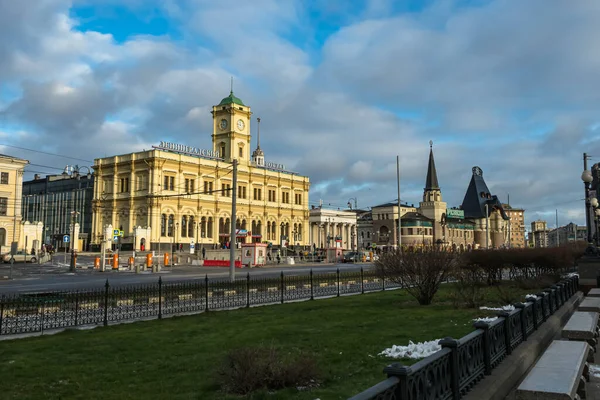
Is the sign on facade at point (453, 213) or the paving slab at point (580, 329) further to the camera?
the sign on facade at point (453, 213)

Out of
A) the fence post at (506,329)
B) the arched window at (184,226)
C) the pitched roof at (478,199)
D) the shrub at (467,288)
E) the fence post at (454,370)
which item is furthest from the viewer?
the pitched roof at (478,199)

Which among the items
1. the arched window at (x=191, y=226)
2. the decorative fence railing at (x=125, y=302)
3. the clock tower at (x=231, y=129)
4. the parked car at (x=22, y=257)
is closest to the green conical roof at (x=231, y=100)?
the clock tower at (x=231, y=129)

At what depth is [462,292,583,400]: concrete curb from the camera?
18.0 feet

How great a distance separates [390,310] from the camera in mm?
15273

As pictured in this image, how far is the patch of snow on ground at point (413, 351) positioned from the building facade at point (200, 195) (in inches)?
2157

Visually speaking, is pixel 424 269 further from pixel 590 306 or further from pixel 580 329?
pixel 580 329

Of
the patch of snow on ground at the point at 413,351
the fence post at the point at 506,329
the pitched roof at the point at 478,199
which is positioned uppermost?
the pitched roof at the point at 478,199

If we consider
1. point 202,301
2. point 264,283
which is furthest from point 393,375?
point 264,283

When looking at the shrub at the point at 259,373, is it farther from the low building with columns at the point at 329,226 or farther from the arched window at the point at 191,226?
the low building with columns at the point at 329,226

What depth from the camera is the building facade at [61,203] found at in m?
92.5

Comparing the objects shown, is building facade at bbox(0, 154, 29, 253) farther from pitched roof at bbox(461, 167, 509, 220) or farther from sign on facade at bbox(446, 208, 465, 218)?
pitched roof at bbox(461, 167, 509, 220)

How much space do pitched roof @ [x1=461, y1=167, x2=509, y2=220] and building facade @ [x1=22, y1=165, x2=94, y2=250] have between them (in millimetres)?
100713

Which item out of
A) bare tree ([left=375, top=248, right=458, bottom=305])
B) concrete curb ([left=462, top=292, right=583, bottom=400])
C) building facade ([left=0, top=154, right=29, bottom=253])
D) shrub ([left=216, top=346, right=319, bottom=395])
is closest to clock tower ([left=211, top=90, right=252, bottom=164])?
building facade ([left=0, top=154, right=29, bottom=253])

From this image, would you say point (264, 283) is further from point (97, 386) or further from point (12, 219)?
point (12, 219)
